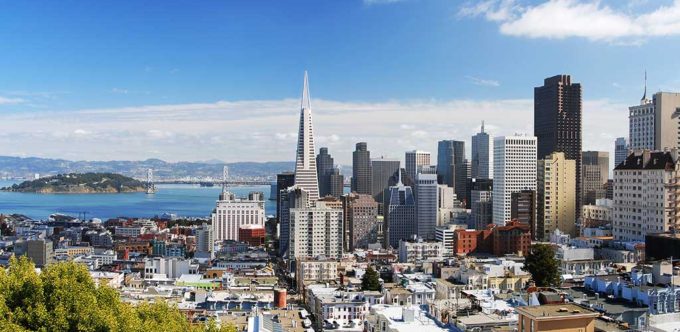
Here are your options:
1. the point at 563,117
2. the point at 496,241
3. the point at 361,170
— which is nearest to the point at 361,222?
the point at 496,241

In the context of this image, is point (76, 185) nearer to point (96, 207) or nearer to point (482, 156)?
point (96, 207)

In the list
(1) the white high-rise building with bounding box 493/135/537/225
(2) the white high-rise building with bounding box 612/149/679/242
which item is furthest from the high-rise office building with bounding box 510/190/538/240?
(2) the white high-rise building with bounding box 612/149/679/242

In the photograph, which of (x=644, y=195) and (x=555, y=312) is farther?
(x=644, y=195)

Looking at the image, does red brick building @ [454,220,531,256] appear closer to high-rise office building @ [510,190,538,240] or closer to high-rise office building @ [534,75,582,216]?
high-rise office building @ [510,190,538,240]

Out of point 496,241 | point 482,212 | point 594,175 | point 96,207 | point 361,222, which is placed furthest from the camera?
point 96,207

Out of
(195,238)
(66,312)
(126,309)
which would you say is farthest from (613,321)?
(195,238)

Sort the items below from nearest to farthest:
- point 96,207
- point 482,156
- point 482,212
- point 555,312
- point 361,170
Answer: point 555,312
point 482,212
point 482,156
point 361,170
point 96,207

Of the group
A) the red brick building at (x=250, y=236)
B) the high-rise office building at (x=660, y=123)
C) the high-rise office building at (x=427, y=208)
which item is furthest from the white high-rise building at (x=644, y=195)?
the red brick building at (x=250, y=236)
